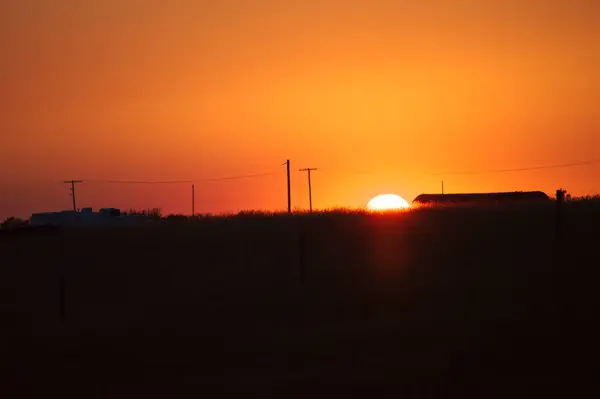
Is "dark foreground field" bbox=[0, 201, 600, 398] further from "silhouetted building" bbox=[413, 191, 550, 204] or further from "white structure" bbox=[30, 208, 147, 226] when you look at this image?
"silhouetted building" bbox=[413, 191, 550, 204]

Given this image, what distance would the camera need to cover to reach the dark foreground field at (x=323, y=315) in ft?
44.8

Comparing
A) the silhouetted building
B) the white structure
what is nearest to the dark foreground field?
the white structure

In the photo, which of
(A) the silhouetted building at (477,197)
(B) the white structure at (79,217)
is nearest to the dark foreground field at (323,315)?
(B) the white structure at (79,217)

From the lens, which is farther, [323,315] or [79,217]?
[79,217]

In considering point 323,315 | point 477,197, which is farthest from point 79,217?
point 323,315

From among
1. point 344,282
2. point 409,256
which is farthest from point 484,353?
point 409,256

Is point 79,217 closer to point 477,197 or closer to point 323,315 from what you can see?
point 477,197

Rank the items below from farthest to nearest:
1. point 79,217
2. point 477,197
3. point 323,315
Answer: point 477,197, point 79,217, point 323,315

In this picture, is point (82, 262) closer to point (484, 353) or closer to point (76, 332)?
point (76, 332)

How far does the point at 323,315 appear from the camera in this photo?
19375mm

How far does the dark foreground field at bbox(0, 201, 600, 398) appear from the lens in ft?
44.8

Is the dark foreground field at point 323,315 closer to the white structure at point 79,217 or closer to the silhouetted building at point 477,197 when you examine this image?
the white structure at point 79,217

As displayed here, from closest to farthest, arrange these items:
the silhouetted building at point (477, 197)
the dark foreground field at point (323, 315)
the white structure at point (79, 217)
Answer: the dark foreground field at point (323, 315) → the white structure at point (79, 217) → the silhouetted building at point (477, 197)

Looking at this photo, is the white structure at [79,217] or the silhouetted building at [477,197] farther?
the silhouetted building at [477,197]
